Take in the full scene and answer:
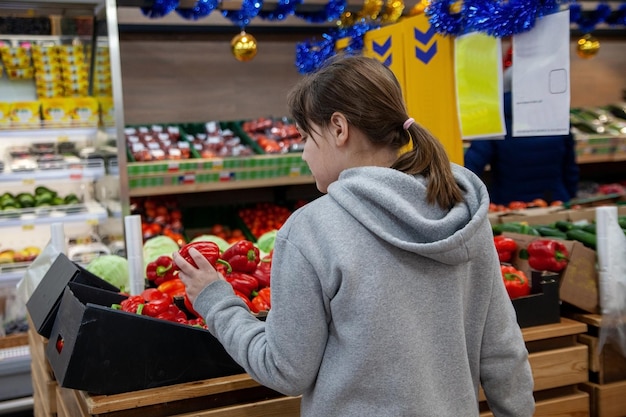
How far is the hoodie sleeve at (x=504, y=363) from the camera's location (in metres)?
1.61

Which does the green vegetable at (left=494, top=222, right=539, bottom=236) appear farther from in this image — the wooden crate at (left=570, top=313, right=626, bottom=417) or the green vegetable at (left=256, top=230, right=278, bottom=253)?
the green vegetable at (left=256, top=230, right=278, bottom=253)

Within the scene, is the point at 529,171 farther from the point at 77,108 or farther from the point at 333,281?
the point at 333,281

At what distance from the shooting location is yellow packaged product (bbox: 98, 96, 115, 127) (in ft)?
13.4

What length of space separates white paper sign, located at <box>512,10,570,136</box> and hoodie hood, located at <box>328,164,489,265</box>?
5.76 feet

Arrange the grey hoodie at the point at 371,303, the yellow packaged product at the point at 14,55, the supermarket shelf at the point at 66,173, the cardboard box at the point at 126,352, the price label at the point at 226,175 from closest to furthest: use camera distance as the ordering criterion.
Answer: the grey hoodie at the point at 371,303, the cardboard box at the point at 126,352, the supermarket shelf at the point at 66,173, the yellow packaged product at the point at 14,55, the price label at the point at 226,175

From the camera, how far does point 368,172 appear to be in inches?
55.5

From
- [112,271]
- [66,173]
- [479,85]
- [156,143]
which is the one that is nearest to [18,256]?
[66,173]

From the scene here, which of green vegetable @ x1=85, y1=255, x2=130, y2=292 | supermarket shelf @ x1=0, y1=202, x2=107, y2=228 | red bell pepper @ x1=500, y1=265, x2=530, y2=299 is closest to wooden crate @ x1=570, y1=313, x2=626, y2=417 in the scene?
red bell pepper @ x1=500, y1=265, x2=530, y2=299

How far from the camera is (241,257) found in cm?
243

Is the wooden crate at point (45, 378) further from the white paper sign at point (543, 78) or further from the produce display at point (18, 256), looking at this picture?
the white paper sign at point (543, 78)

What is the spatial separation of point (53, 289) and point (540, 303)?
5.38 feet

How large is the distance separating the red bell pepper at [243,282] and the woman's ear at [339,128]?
38.2 inches

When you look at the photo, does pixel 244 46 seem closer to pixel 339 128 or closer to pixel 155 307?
pixel 155 307

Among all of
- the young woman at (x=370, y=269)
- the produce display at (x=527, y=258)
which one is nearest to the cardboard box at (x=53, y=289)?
the young woman at (x=370, y=269)
